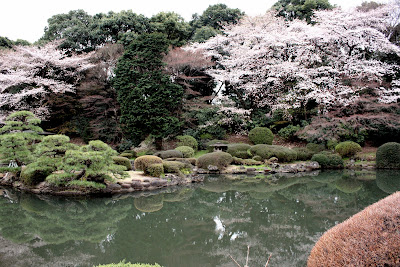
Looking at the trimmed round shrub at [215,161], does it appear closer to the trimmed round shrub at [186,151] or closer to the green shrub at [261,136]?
the trimmed round shrub at [186,151]

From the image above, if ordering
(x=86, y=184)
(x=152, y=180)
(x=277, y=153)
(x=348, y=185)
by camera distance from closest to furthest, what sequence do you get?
1. (x=86, y=184)
2. (x=348, y=185)
3. (x=152, y=180)
4. (x=277, y=153)

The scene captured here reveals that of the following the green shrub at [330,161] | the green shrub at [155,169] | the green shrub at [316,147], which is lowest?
the green shrub at [330,161]

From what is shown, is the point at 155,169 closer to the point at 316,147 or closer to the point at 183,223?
the point at 183,223

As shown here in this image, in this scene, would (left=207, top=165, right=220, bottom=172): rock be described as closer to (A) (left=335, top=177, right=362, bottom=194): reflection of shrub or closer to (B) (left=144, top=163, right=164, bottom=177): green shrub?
(B) (left=144, top=163, right=164, bottom=177): green shrub

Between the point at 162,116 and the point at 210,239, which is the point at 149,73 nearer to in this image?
the point at 162,116

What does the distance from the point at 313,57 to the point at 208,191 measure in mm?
10572

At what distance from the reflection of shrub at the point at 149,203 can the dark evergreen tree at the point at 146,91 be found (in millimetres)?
6817

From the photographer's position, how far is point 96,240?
4090 mm

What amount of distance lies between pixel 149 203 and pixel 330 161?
327 inches

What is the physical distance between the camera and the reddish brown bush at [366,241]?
171 cm

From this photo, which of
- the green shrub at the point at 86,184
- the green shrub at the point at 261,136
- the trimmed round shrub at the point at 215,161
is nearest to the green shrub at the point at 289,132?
the green shrub at the point at 261,136

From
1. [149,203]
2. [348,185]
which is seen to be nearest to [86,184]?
[149,203]

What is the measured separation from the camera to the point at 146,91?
536 inches

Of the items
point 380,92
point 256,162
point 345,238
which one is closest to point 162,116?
point 256,162
